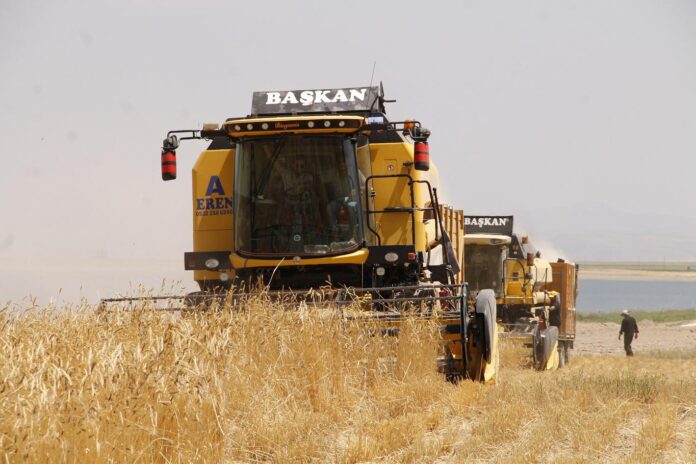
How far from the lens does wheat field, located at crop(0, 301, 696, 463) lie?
219 inches

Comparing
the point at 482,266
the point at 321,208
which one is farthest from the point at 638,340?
the point at 321,208

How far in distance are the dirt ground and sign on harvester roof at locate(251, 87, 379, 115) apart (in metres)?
17.3

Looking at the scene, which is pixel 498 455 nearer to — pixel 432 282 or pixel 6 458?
pixel 6 458

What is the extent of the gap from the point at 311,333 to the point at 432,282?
146 inches

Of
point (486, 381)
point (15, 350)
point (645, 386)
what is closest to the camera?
point (15, 350)

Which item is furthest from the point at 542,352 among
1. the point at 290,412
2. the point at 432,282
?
the point at 290,412

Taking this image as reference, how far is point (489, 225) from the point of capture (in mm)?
22969

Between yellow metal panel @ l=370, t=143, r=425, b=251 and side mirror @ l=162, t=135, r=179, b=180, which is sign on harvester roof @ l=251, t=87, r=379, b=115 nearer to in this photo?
yellow metal panel @ l=370, t=143, r=425, b=251

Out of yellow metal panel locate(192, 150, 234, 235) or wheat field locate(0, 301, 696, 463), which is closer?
wheat field locate(0, 301, 696, 463)

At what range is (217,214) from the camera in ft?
42.2

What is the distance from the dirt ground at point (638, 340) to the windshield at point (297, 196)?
1821cm

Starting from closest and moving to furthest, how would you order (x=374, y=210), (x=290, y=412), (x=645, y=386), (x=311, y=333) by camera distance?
(x=290, y=412) < (x=311, y=333) < (x=645, y=386) < (x=374, y=210)

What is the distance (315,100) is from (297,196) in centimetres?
173

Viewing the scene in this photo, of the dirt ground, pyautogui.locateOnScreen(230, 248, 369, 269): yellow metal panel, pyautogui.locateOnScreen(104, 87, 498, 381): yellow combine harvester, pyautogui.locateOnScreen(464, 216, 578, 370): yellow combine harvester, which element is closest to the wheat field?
pyautogui.locateOnScreen(230, 248, 369, 269): yellow metal panel
